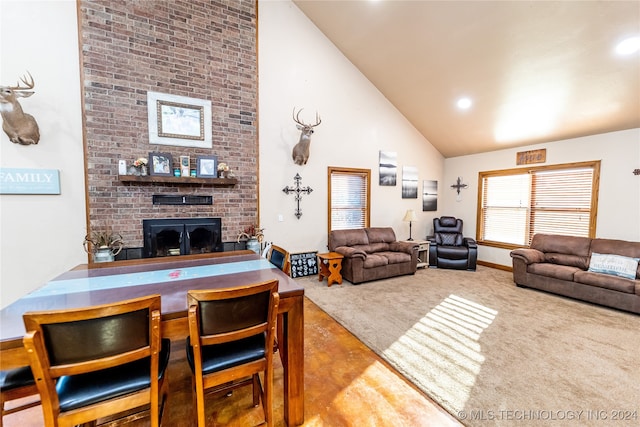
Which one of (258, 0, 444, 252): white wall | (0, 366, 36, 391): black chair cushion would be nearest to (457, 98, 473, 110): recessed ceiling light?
(258, 0, 444, 252): white wall

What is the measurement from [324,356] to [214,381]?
1318 millimetres

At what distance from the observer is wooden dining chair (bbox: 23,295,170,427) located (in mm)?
1022

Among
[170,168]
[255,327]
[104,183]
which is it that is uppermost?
[170,168]

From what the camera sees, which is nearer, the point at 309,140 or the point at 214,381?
the point at 214,381

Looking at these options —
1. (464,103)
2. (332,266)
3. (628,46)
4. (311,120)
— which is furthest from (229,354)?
(464,103)

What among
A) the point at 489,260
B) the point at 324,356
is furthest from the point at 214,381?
the point at 489,260

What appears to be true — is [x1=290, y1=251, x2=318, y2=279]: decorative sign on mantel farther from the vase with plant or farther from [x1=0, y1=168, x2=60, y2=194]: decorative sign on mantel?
[x1=0, y1=168, x2=60, y2=194]: decorative sign on mantel

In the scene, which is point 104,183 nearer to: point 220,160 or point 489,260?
point 220,160

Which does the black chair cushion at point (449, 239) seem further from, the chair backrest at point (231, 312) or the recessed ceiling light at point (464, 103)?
the chair backrest at point (231, 312)

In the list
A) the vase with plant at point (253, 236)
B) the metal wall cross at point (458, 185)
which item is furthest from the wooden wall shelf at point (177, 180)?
the metal wall cross at point (458, 185)

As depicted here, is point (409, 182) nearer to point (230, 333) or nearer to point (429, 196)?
point (429, 196)

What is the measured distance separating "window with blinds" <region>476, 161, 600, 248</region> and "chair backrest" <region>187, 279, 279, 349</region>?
5697 mm

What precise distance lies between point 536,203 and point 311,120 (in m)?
4.67

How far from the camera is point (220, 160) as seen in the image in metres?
4.27
